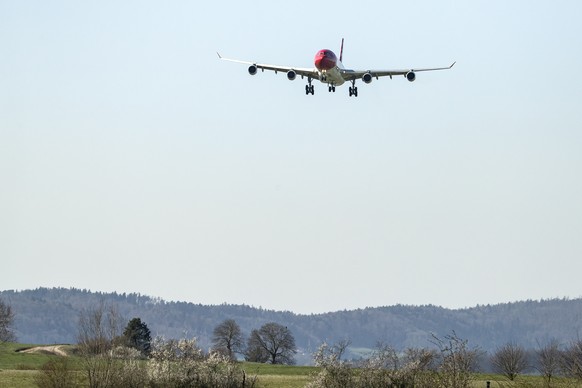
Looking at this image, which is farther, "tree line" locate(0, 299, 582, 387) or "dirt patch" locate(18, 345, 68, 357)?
"dirt patch" locate(18, 345, 68, 357)

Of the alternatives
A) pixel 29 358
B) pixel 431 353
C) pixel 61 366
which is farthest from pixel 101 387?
pixel 29 358

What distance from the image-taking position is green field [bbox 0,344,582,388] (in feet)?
355

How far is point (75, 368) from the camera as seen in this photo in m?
110

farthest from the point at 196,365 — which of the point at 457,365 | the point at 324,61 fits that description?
the point at 457,365

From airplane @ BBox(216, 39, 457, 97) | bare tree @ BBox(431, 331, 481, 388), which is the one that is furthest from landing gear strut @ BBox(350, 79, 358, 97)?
bare tree @ BBox(431, 331, 481, 388)

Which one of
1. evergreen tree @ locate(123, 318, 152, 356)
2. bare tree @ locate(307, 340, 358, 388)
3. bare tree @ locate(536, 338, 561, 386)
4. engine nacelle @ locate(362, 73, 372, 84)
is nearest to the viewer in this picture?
bare tree @ locate(536, 338, 561, 386)

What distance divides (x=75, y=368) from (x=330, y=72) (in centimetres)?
4117

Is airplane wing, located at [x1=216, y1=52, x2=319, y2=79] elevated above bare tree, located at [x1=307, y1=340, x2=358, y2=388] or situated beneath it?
elevated above

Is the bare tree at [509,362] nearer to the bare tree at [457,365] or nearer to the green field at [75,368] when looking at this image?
the green field at [75,368]

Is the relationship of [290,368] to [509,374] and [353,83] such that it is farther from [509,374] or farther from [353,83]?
[353,83]

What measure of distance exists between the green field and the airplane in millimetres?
31448

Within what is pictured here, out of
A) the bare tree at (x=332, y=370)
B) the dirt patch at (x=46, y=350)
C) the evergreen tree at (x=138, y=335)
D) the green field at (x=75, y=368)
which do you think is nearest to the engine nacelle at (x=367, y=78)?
the green field at (x=75, y=368)

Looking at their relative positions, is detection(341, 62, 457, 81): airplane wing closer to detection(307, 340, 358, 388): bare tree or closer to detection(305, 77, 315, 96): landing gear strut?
detection(305, 77, 315, 96): landing gear strut

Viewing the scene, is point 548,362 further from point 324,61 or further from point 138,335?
point 138,335
